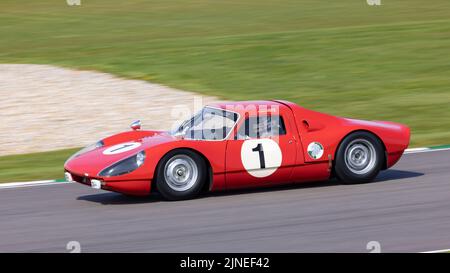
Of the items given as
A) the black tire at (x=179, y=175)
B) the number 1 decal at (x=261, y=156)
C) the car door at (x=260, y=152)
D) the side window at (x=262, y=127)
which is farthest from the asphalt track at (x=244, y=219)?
the side window at (x=262, y=127)

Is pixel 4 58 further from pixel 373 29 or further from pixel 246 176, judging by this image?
pixel 246 176

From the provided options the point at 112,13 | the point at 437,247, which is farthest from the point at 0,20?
the point at 437,247

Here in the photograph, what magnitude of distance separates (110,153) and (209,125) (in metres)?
1.16

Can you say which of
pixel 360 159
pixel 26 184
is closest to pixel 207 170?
pixel 360 159

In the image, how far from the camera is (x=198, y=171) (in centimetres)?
996

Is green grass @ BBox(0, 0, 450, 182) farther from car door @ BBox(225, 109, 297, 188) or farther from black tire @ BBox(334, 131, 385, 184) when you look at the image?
car door @ BBox(225, 109, 297, 188)

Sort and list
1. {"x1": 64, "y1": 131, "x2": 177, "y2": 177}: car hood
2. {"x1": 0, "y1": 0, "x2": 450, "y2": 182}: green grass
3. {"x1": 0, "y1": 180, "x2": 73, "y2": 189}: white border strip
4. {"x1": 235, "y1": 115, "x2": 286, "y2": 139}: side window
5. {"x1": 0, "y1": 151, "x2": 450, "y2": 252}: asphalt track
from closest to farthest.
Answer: {"x1": 0, "y1": 151, "x2": 450, "y2": 252}: asphalt track < {"x1": 64, "y1": 131, "x2": 177, "y2": 177}: car hood < {"x1": 235, "y1": 115, "x2": 286, "y2": 139}: side window < {"x1": 0, "y1": 180, "x2": 73, "y2": 189}: white border strip < {"x1": 0, "y1": 0, "x2": 450, "y2": 182}: green grass

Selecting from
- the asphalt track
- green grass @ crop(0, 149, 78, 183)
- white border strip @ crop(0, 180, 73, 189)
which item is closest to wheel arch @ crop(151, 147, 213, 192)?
the asphalt track

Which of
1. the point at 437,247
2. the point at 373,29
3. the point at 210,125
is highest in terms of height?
the point at 373,29

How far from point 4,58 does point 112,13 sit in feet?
30.7

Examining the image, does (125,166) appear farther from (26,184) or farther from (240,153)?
(26,184)

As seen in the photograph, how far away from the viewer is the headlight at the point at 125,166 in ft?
32.1

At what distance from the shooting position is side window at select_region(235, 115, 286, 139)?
10281 mm

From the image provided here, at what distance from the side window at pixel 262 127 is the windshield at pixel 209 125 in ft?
0.47
